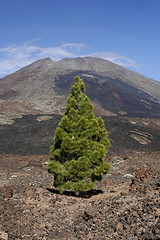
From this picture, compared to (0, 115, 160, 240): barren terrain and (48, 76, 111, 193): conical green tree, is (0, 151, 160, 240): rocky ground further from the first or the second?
(48, 76, 111, 193): conical green tree

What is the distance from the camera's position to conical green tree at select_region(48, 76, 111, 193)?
15.9 m

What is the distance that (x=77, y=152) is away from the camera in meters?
16.3

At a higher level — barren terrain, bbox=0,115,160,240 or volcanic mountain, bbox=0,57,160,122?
volcanic mountain, bbox=0,57,160,122

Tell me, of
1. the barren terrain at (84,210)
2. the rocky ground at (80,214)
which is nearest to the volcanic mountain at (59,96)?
the barren terrain at (84,210)

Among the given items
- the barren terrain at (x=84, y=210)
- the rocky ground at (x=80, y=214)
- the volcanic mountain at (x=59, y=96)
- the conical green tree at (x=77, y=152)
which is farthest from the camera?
the volcanic mountain at (x=59, y=96)

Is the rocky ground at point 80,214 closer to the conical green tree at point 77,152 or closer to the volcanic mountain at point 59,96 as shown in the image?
the conical green tree at point 77,152

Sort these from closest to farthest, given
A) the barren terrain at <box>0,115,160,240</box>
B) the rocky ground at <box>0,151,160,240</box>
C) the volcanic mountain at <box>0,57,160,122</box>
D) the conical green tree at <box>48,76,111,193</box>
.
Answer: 1. the rocky ground at <box>0,151,160,240</box>
2. the barren terrain at <box>0,115,160,240</box>
3. the conical green tree at <box>48,76,111,193</box>
4. the volcanic mountain at <box>0,57,160,122</box>

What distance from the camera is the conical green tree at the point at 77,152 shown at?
1587 centimetres

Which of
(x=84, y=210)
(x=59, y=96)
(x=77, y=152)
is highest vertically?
(x=59, y=96)

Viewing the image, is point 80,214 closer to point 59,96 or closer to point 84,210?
point 84,210

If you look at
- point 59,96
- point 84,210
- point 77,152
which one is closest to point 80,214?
point 84,210

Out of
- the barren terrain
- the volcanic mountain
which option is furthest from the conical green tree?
the volcanic mountain

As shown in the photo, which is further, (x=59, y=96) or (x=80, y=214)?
(x=59, y=96)

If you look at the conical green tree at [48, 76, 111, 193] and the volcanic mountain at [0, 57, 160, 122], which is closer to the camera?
the conical green tree at [48, 76, 111, 193]
